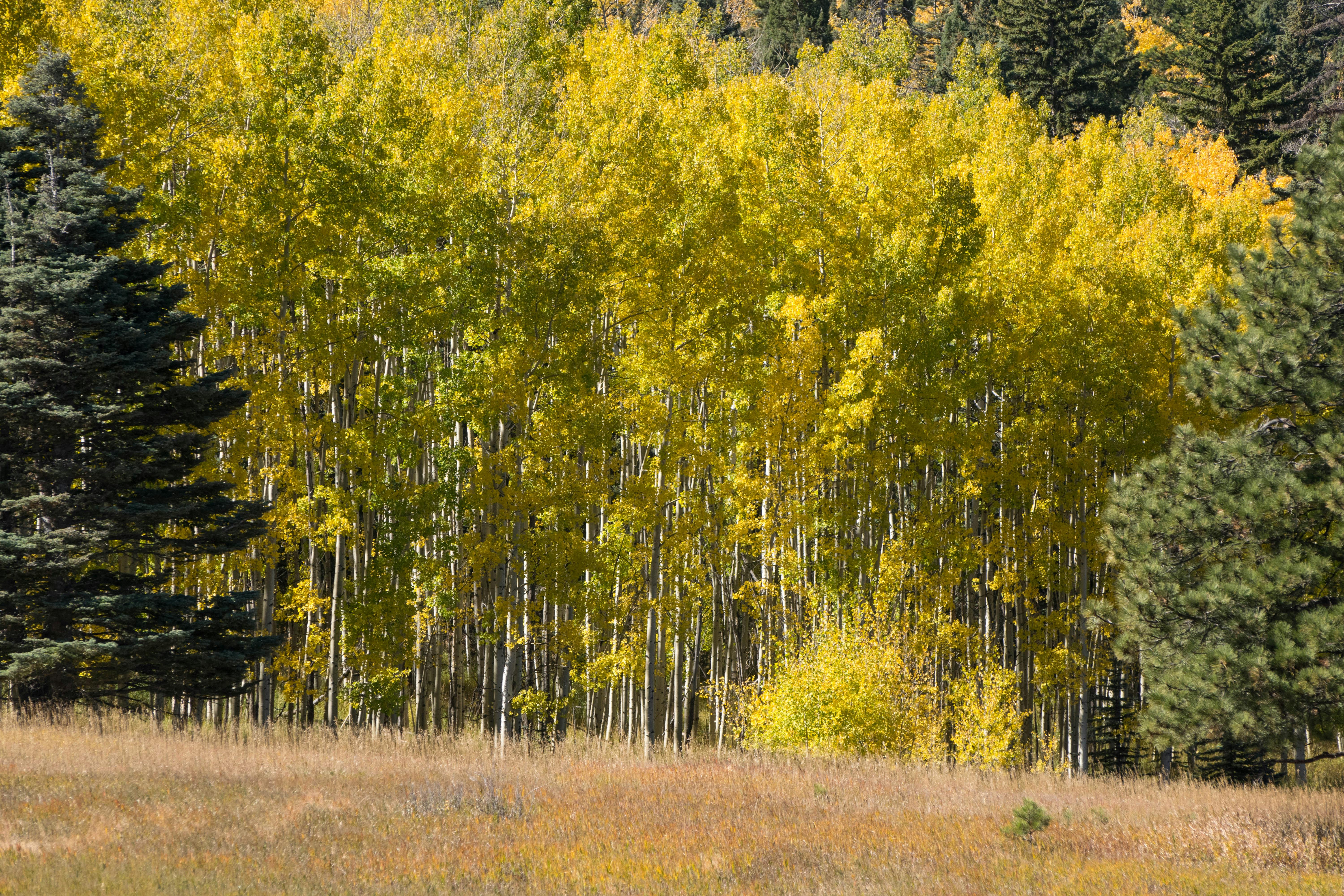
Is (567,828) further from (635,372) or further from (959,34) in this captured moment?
(959,34)

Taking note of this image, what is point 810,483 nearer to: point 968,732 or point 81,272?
point 968,732

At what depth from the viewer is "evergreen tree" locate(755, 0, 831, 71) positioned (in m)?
56.8

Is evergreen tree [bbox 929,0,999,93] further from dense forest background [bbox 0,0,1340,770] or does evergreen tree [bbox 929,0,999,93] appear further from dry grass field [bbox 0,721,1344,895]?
dry grass field [bbox 0,721,1344,895]

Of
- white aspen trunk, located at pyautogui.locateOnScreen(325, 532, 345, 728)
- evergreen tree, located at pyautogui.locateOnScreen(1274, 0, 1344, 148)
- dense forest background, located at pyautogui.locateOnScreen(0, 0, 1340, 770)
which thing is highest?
evergreen tree, located at pyautogui.locateOnScreen(1274, 0, 1344, 148)

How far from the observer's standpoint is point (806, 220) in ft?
70.9

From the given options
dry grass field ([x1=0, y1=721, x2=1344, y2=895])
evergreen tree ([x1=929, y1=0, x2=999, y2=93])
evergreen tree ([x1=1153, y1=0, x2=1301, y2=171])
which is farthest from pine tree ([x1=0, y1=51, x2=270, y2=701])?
evergreen tree ([x1=929, y1=0, x2=999, y2=93])

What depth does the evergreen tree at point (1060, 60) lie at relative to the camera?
49.5m

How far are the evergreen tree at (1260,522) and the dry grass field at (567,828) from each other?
5.18 ft

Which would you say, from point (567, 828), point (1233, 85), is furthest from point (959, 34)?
point (567, 828)

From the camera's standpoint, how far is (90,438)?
16500 millimetres

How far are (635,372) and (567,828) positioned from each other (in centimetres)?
896

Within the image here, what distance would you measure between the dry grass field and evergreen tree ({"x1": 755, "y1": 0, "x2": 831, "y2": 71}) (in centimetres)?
4579

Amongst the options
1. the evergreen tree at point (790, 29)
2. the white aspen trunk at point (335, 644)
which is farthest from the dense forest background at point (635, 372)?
the evergreen tree at point (790, 29)

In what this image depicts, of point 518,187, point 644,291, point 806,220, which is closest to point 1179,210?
point 806,220
